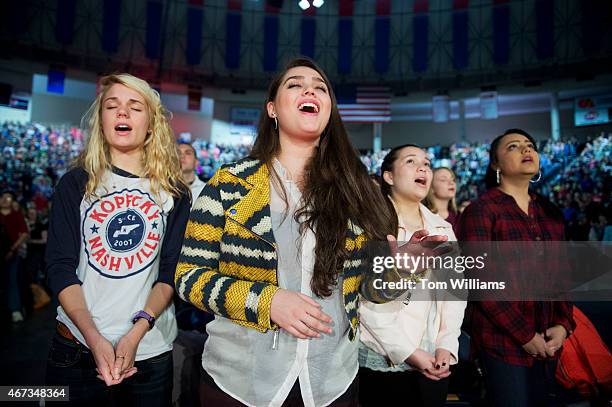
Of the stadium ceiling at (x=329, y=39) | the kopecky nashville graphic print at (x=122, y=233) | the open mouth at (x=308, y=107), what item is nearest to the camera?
the open mouth at (x=308, y=107)

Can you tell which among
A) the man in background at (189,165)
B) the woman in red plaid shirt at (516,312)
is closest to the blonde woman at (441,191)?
the woman in red plaid shirt at (516,312)

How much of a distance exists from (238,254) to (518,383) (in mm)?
1561

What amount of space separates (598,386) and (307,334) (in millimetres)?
2066

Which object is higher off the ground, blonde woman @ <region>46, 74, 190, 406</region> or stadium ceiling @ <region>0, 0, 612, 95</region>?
stadium ceiling @ <region>0, 0, 612, 95</region>

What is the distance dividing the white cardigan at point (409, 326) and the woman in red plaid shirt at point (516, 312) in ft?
0.71

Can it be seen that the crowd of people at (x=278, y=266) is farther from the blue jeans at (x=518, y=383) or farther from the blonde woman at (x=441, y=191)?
the blonde woman at (x=441, y=191)

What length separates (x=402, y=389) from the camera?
73.7 inches

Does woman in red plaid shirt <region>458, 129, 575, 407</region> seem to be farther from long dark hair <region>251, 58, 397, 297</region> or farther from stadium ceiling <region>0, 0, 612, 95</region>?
stadium ceiling <region>0, 0, 612, 95</region>

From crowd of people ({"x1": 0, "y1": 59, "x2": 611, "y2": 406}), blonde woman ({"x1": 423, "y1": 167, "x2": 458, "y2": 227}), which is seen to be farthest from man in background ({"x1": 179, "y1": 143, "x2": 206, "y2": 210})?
blonde woman ({"x1": 423, "y1": 167, "x2": 458, "y2": 227})

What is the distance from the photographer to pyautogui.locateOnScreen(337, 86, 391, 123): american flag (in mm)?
19594

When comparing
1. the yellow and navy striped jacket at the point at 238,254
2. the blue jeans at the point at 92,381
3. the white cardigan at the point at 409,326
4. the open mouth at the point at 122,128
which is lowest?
the blue jeans at the point at 92,381

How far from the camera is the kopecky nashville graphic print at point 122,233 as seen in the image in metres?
1.52

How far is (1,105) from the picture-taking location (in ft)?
55.3

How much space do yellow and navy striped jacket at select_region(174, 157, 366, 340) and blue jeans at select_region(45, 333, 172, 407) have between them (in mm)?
571
